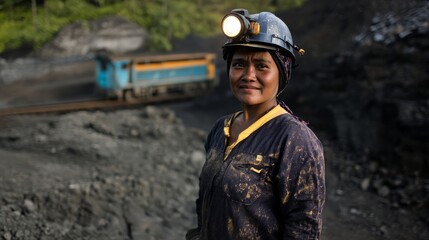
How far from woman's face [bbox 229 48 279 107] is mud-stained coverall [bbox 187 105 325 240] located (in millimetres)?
121

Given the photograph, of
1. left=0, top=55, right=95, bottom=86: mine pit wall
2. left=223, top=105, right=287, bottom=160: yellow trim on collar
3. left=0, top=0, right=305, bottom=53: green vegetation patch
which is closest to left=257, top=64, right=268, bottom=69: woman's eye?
left=223, top=105, right=287, bottom=160: yellow trim on collar

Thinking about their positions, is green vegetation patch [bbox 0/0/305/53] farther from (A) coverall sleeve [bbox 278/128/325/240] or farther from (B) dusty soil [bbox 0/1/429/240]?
(A) coverall sleeve [bbox 278/128/325/240]

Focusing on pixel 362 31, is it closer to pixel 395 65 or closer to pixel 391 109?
pixel 395 65

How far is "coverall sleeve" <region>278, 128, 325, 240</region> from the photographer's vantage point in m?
1.98

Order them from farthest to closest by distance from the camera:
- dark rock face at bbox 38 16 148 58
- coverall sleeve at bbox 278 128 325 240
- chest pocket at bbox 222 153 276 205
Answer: dark rock face at bbox 38 16 148 58, chest pocket at bbox 222 153 276 205, coverall sleeve at bbox 278 128 325 240

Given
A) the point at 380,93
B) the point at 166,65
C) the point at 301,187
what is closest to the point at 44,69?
the point at 166,65

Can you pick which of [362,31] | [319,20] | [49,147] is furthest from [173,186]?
[319,20]

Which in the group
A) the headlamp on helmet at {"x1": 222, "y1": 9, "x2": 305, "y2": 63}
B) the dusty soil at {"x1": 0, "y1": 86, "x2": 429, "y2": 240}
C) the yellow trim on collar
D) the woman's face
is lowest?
the dusty soil at {"x1": 0, "y1": 86, "x2": 429, "y2": 240}

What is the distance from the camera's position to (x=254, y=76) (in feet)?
7.17

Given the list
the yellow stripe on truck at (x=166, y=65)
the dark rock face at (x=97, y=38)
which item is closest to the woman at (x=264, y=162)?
the yellow stripe on truck at (x=166, y=65)

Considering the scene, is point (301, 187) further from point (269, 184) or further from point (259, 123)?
point (259, 123)

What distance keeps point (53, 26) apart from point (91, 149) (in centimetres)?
1595

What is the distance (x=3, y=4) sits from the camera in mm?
20422

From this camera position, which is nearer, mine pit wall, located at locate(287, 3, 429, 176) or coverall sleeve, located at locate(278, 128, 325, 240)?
coverall sleeve, located at locate(278, 128, 325, 240)
